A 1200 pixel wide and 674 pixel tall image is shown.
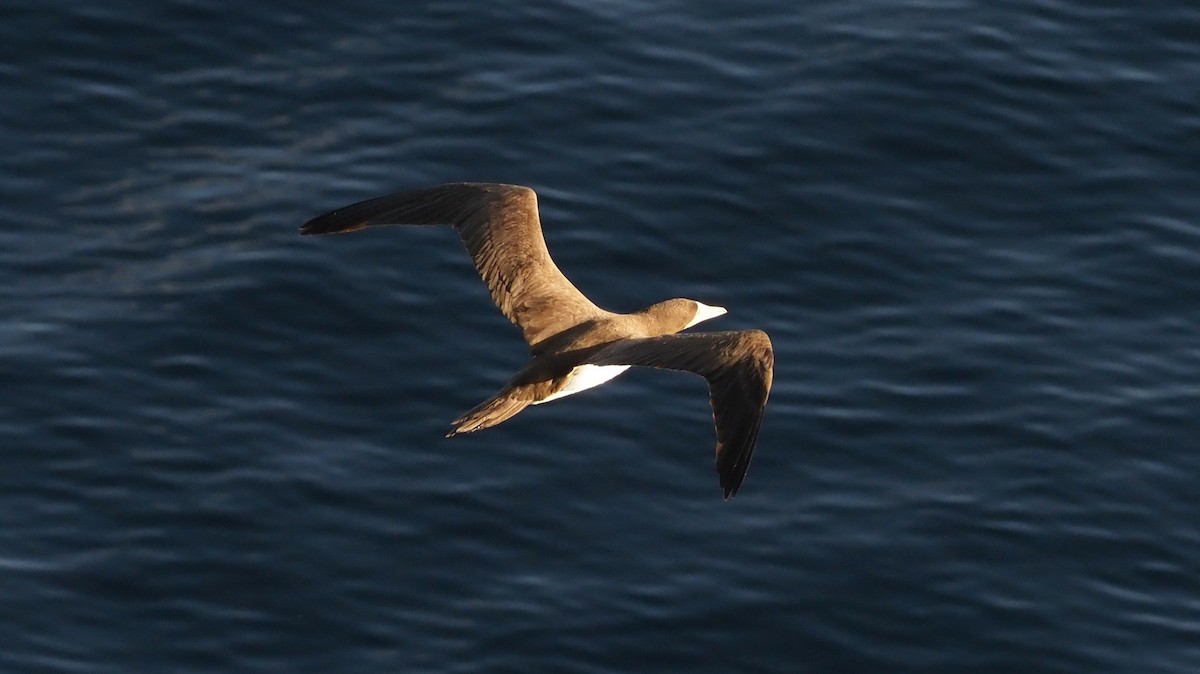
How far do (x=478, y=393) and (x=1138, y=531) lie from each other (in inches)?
195

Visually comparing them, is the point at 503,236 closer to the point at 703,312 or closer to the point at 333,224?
the point at 333,224

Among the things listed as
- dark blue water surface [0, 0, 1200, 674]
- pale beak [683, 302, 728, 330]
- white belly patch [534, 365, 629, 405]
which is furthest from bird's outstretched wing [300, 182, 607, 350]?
dark blue water surface [0, 0, 1200, 674]

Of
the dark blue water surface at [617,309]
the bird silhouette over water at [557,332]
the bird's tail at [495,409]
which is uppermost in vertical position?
the bird silhouette over water at [557,332]

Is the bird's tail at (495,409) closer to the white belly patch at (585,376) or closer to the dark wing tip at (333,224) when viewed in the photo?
the white belly patch at (585,376)

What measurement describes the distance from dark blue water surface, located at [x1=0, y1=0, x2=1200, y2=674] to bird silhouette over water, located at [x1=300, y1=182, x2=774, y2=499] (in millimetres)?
2659

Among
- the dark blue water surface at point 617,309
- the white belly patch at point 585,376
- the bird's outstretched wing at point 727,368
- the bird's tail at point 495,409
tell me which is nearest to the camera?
the bird's outstretched wing at point 727,368

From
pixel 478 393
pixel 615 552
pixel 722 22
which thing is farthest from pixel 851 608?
pixel 722 22

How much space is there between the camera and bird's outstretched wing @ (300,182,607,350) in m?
12.9

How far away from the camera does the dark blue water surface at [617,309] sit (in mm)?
15156

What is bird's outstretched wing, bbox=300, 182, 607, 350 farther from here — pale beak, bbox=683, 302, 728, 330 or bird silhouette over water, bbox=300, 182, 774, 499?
pale beak, bbox=683, 302, 728, 330

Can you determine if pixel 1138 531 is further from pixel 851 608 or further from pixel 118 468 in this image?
pixel 118 468

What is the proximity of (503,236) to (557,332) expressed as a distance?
0.85 meters

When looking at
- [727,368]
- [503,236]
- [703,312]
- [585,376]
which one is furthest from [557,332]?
[727,368]

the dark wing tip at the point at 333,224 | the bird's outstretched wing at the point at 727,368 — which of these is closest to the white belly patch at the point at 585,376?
the bird's outstretched wing at the point at 727,368
